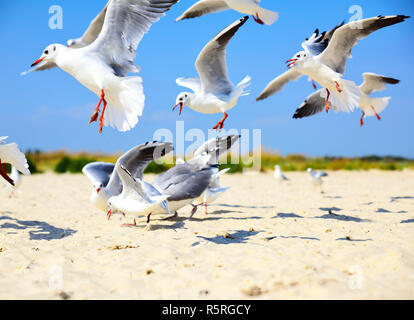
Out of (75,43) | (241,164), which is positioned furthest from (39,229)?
(241,164)

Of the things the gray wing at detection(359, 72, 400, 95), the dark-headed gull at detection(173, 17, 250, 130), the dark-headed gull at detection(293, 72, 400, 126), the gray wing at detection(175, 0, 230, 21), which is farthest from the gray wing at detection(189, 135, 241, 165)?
the gray wing at detection(359, 72, 400, 95)

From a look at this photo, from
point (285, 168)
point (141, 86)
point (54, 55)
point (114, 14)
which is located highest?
point (114, 14)

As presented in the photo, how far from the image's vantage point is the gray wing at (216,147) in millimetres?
5758

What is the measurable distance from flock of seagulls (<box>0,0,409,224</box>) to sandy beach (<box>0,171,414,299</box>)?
0.44m

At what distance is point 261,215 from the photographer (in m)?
A: 5.78

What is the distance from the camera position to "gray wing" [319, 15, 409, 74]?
17.6ft

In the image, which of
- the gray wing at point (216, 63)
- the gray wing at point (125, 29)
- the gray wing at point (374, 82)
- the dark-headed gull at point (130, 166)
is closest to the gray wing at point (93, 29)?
the gray wing at point (216, 63)

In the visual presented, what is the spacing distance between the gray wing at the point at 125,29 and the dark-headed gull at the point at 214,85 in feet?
5.30

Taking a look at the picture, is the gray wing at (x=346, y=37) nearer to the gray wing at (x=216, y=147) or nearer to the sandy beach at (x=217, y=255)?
the gray wing at (x=216, y=147)

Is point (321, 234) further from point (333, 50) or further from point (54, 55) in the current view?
point (54, 55)

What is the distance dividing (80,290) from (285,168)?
13.7 meters

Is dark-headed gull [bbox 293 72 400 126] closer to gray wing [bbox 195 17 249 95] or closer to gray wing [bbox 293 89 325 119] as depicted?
gray wing [bbox 293 89 325 119]

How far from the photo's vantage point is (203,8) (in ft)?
22.1
